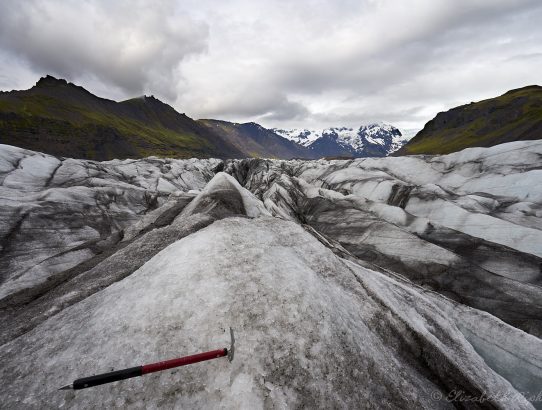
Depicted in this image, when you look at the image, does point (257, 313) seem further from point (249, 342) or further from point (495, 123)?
point (495, 123)

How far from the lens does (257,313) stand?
9.55 meters

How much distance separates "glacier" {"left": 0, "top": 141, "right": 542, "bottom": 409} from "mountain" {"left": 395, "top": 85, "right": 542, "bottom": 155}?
4793 inches

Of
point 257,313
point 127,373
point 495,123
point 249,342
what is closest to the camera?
point 127,373

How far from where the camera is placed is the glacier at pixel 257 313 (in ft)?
25.5

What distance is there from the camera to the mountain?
12585 cm

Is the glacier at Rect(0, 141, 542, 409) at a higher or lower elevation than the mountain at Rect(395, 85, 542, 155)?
lower

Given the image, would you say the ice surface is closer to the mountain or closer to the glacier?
the glacier

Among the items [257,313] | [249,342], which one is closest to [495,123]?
[257,313]

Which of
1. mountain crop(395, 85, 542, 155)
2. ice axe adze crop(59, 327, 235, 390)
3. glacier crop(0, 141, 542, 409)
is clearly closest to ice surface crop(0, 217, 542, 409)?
glacier crop(0, 141, 542, 409)

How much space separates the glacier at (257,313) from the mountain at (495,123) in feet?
399

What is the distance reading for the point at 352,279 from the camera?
45.0 ft

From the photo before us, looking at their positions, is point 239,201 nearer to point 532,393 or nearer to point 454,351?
point 454,351

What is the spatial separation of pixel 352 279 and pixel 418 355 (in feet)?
13.1

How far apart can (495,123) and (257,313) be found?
203080mm
